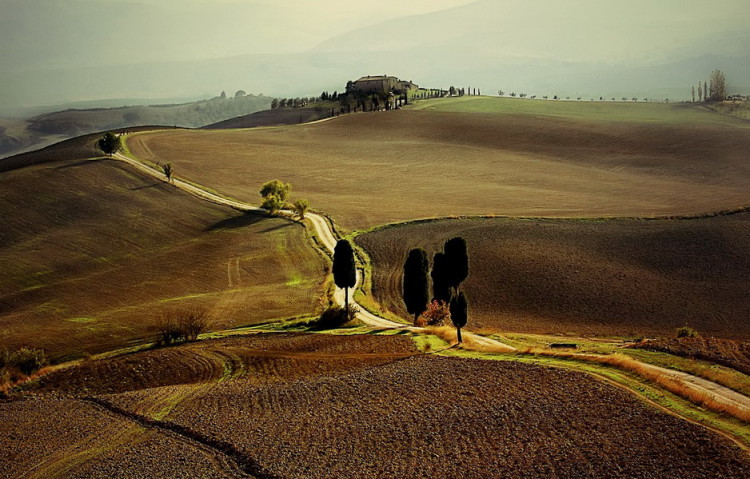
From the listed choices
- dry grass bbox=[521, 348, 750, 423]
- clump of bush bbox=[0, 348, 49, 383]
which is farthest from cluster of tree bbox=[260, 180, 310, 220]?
dry grass bbox=[521, 348, 750, 423]

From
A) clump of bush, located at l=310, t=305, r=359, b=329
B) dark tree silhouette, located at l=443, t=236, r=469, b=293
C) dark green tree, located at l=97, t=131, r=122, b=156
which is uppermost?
dark green tree, located at l=97, t=131, r=122, b=156

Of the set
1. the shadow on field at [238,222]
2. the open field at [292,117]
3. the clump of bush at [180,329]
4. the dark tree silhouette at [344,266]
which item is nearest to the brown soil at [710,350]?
the dark tree silhouette at [344,266]

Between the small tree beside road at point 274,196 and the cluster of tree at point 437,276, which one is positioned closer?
the cluster of tree at point 437,276

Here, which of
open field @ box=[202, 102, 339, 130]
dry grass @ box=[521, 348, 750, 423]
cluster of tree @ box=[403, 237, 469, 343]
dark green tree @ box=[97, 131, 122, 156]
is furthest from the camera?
open field @ box=[202, 102, 339, 130]

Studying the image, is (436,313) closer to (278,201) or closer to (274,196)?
(278,201)

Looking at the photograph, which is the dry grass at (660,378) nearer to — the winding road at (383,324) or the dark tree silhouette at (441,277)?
the winding road at (383,324)

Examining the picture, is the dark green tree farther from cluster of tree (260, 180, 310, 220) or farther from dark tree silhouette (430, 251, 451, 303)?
dark tree silhouette (430, 251, 451, 303)

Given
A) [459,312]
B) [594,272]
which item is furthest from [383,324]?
[594,272]
